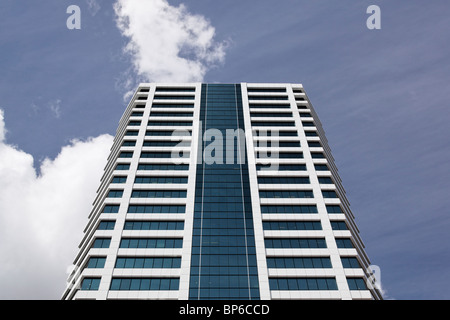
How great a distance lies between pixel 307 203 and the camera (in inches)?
2438

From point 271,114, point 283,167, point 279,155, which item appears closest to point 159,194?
point 283,167

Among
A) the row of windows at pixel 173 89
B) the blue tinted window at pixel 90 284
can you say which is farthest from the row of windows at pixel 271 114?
the blue tinted window at pixel 90 284

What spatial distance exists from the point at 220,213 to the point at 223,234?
4.16 meters

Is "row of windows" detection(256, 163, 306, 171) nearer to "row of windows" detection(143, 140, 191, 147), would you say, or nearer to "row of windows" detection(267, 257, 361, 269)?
"row of windows" detection(143, 140, 191, 147)

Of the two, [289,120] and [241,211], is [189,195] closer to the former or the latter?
[241,211]

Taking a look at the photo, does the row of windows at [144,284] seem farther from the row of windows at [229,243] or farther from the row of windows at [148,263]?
the row of windows at [229,243]

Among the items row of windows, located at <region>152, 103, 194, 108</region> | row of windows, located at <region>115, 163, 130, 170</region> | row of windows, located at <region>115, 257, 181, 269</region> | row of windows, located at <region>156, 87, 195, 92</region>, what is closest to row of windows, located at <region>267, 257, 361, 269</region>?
row of windows, located at <region>115, 257, 181, 269</region>

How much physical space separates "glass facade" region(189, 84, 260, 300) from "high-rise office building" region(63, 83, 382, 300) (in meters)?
0.17

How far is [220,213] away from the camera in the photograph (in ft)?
197

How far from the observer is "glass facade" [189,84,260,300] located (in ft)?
166

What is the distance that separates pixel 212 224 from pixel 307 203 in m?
16.9

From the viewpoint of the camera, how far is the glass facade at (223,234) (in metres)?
Answer: 50.5
